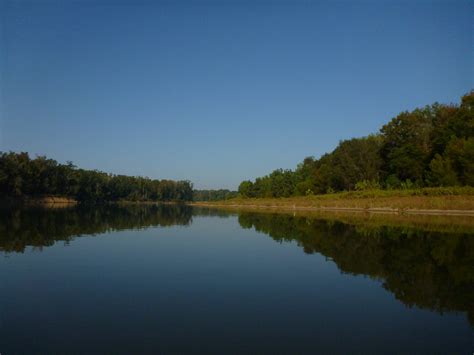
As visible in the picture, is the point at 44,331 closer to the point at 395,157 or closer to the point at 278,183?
the point at 395,157

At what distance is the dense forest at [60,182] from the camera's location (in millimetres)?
93438

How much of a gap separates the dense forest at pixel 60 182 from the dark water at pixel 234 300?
283ft

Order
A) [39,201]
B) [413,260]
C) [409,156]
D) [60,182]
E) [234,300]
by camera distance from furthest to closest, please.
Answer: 1. [60,182]
2. [39,201]
3. [409,156]
4. [413,260]
5. [234,300]

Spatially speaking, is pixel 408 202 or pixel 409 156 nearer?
pixel 408 202

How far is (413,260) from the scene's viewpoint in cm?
1631

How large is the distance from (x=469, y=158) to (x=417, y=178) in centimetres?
1736

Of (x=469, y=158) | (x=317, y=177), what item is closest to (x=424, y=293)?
(x=469, y=158)

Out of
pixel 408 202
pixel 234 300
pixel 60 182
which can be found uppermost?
pixel 60 182

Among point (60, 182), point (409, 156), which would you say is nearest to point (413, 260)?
point (409, 156)

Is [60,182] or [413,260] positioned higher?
[60,182]

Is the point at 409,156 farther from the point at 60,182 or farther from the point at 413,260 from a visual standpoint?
the point at 60,182

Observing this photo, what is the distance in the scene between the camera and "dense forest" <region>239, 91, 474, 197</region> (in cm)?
6281

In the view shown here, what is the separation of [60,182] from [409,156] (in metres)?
101

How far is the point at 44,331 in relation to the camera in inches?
305
